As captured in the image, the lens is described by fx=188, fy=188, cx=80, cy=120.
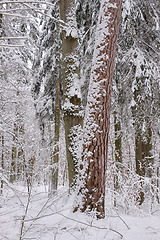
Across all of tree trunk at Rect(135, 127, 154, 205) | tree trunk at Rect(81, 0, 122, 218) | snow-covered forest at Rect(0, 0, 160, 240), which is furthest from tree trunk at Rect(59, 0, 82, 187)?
tree trunk at Rect(135, 127, 154, 205)

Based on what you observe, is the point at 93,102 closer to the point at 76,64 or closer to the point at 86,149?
the point at 86,149

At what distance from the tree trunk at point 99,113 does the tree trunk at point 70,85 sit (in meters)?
0.72

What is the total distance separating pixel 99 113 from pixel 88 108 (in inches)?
8.3

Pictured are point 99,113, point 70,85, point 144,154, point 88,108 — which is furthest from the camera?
point 144,154

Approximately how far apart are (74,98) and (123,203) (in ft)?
8.22

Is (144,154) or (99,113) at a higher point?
(99,113)

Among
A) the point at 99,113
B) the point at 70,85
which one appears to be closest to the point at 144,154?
the point at 70,85

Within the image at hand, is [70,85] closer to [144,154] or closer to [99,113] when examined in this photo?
[99,113]

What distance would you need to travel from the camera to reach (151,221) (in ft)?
8.23

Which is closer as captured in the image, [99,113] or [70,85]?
[99,113]

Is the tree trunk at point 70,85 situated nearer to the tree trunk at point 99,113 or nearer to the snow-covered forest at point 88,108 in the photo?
the snow-covered forest at point 88,108

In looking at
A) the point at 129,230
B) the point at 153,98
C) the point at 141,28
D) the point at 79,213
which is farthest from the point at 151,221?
the point at 141,28

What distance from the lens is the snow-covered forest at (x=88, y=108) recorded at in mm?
2152

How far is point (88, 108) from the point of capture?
9.87 ft
